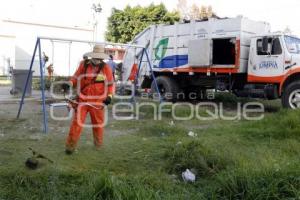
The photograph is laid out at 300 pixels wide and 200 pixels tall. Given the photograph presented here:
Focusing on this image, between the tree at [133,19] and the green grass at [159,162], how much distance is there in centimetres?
2674

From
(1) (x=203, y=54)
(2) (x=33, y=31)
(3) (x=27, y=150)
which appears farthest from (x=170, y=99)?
(2) (x=33, y=31)

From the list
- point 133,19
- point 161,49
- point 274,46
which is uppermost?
point 133,19

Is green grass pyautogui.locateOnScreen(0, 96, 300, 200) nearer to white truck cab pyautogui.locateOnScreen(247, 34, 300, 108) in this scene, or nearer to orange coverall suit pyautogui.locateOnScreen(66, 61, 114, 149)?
orange coverall suit pyautogui.locateOnScreen(66, 61, 114, 149)

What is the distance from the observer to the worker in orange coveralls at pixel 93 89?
21.7 feet

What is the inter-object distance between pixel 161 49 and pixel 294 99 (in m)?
5.27

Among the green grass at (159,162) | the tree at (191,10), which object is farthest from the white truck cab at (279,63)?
the tree at (191,10)

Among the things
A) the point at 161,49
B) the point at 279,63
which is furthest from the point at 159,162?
the point at 161,49

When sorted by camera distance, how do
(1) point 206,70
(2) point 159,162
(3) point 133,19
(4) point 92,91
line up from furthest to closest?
(3) point 133,19 < (1) point 206,70 < (4) point 92,91 < (2) point 159,162

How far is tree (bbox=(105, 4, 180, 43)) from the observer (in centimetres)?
3562

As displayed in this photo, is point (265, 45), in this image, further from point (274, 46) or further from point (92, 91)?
point (92, 91)

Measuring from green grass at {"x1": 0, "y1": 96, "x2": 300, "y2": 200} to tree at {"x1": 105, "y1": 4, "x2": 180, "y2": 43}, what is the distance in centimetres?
2674

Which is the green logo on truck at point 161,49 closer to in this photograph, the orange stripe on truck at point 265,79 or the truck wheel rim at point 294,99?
the orange stripe on truck at point 265,79

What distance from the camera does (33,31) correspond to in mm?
35594

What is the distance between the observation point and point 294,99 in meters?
11.8
